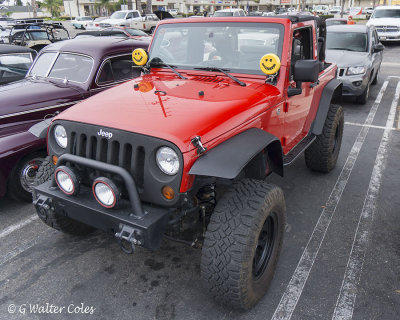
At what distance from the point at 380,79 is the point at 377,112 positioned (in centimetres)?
429

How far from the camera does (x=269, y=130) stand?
3240 millimetres

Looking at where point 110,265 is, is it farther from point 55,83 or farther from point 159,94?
point 55,83

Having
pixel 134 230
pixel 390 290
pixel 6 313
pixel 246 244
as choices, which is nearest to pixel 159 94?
pixel 134 230

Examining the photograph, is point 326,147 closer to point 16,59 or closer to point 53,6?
point 16,59

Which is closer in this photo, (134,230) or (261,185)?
(134,230)

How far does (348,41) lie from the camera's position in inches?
369

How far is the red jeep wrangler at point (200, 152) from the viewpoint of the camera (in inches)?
93.7

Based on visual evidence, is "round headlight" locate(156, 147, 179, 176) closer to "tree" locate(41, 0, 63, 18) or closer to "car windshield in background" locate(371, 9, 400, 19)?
"car windshield in background" locate(371, 9, 400, 19)

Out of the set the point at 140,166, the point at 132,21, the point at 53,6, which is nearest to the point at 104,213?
the point at 140,166

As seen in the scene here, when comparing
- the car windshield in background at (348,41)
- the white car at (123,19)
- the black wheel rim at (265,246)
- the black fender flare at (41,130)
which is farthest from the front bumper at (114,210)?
the white car at (123,19)

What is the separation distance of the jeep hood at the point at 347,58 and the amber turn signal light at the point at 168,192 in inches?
282

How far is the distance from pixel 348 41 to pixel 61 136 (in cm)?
867

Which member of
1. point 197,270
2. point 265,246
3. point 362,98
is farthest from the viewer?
point 362,98

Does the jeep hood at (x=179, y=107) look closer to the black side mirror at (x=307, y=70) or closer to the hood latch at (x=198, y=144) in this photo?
the hood latch at (x=198, y=144)
